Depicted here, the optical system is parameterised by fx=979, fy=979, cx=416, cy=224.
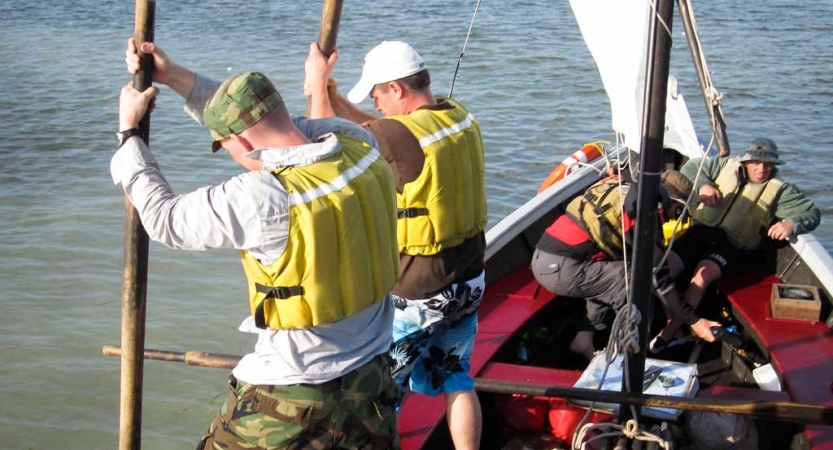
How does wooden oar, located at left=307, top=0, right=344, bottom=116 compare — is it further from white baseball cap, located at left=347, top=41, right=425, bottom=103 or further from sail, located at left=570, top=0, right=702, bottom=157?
sail, located at left=570, top=0, right=702, bottom=157

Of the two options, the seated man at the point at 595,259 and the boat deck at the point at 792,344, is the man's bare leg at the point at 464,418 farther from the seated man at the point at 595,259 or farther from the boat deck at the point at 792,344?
the seated man at the point at 595,259

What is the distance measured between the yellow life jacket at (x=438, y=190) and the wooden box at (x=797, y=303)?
7.01 ft

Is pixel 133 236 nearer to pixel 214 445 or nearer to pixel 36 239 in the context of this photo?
pixel 214 445

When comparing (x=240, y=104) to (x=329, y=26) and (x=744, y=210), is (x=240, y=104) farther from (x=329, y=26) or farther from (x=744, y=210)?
(x=744, y=210)

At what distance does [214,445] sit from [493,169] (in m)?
7.79

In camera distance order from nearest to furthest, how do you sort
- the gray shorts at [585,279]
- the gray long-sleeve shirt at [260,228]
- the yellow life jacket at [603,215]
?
1. the gray long-sleeve shirt at [260,228]
2. the yellow life jacket at [603,215]
3. the gray shorts at [585,279]

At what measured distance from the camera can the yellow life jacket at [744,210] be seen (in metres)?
5.57

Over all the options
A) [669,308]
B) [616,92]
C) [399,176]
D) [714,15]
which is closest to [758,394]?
[669,308]

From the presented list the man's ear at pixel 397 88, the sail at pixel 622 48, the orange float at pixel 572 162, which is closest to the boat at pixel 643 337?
the sail at pixel 622 48

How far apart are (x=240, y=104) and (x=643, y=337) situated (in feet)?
5.23

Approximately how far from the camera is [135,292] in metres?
→ 3.11

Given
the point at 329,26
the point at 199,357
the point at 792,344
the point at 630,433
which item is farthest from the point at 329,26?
the point at 792,344

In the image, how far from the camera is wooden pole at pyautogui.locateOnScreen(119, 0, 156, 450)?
113 inches

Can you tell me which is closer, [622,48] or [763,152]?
[622,48]
